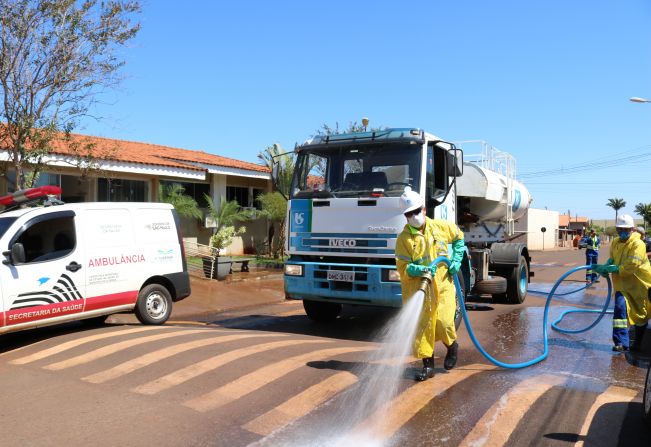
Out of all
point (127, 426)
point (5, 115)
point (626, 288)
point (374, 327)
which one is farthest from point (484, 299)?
point (5, 115)

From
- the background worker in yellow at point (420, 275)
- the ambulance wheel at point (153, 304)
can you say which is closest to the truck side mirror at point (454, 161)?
the background worker in yellow at point (420, 275)

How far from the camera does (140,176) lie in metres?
17.6

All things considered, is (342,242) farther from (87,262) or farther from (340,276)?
(87,262)

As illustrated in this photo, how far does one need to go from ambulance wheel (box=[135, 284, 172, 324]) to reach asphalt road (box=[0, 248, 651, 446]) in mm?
956

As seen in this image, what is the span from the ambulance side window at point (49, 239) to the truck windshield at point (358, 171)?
3.29m

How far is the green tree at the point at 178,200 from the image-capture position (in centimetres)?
1759

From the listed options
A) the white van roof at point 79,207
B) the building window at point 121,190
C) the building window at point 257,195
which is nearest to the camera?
the white van roof at point 79,207

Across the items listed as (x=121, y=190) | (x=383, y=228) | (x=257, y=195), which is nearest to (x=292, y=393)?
(x=383, y=228)

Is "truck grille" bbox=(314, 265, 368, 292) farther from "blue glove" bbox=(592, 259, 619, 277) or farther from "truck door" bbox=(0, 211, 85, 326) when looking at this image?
"truck door" bbox=(0, 211, 85, 326)

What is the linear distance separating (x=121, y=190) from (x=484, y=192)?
11.5 metres

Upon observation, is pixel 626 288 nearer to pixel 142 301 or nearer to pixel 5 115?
pixel 142 301

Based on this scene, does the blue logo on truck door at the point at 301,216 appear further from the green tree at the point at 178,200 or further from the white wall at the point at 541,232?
the white wall at the point at 541,232

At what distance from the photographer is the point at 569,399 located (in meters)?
4.77

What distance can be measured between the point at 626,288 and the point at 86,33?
35.2 feet
